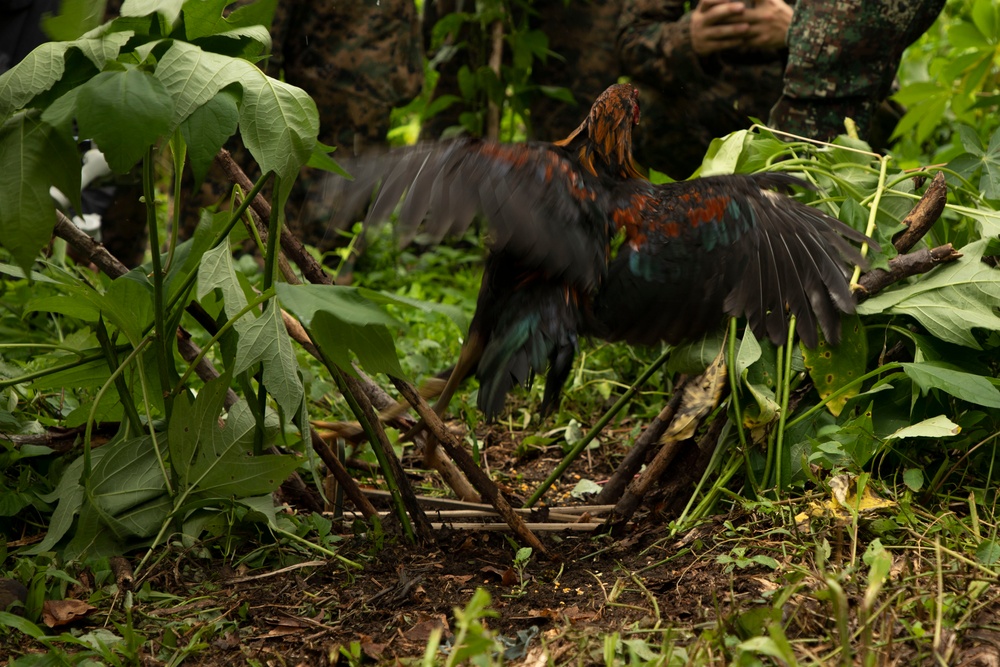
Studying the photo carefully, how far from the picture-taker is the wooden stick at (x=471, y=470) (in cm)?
233

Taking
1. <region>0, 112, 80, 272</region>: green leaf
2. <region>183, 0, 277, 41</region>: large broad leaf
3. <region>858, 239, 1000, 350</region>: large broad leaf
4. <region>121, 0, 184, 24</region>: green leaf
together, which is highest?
<region>121, 0, 184, 24</region>: green leaf

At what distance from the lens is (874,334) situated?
2.69 meters

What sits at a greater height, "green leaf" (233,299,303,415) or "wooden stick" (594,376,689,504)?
"green leaf" (233,299,303,415)

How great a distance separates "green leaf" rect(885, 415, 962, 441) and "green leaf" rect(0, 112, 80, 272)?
6.01 feet

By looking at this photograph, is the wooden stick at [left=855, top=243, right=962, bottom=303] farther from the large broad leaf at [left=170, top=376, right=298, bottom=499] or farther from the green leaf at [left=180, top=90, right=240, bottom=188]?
the green leaf at [left=180, top=90, right=240, bottom=188]

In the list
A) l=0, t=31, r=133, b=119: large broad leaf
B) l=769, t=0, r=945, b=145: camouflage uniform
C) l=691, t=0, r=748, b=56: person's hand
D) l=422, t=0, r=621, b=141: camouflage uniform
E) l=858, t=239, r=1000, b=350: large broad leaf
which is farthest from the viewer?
l=422, t=0, r=621, b=141: camouflage uniform

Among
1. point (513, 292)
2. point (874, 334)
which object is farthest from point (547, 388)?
point (874, 334)

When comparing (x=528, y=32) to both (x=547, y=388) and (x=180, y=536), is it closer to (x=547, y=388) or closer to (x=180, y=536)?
(x=547, y=388)

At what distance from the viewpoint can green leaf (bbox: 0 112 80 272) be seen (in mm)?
1591

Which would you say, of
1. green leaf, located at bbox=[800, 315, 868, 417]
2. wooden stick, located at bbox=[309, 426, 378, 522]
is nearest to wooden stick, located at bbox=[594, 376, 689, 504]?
green leaf, located at bbox=[800, 315, 868, 417]

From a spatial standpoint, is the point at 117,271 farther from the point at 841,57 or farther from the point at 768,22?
the point at 768,22

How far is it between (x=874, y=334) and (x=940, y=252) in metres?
0.29

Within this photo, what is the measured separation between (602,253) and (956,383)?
0.89 meters

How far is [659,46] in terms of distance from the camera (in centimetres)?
555
